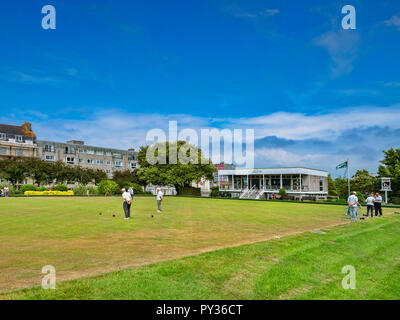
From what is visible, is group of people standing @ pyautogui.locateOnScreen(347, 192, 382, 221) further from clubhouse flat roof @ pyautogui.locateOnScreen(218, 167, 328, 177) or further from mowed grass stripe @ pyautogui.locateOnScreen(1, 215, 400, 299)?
clubhouse flat roof @ pyautogui.locateOnScreen(218, 167, 328, 177)

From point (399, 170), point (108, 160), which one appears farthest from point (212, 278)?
point (108, 160)

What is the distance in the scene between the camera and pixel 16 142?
87.1 m

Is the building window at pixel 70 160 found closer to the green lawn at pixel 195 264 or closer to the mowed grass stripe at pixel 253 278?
the green lawn at pixel 195 264

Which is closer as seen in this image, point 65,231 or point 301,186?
point 65,231

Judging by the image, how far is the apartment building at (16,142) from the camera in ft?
278

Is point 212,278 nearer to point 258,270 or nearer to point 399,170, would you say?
point 258,270

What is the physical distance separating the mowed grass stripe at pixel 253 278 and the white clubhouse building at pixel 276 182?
166ft

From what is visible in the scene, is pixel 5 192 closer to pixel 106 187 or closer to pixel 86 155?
pixel 106 187

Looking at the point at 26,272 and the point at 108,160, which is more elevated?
the point at 108,160

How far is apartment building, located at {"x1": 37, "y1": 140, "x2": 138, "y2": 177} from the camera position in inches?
3602

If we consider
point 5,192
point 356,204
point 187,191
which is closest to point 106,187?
point 5,192

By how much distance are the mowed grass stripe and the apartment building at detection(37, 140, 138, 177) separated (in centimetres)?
9280

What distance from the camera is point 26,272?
23.5 ft
